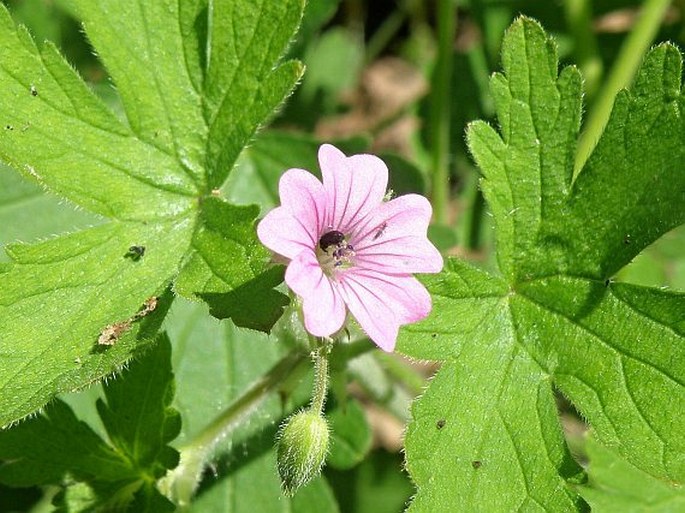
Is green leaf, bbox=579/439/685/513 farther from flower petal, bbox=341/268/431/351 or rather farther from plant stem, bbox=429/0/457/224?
plant stem, bbox=429/0/457/224

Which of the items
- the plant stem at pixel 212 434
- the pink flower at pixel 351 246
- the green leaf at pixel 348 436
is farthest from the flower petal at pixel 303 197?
the green leaf at pixel 348 436

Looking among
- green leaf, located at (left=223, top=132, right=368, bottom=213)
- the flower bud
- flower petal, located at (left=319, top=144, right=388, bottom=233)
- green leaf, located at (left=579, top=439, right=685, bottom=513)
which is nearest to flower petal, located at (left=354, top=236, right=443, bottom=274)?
flower petal, located at (left=319, top=144, right=388, bottom=233)

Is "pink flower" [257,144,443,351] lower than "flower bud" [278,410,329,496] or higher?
higher

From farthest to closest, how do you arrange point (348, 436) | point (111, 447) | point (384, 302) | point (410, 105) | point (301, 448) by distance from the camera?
point (410, 105) → point (348, 436) → point (111, 447) → point (301, 448) → point (384, 302)

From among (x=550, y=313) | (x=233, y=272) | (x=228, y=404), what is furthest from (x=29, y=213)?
(x=550, y=313)

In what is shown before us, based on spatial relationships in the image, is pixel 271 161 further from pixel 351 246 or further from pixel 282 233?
pixel 282 233
